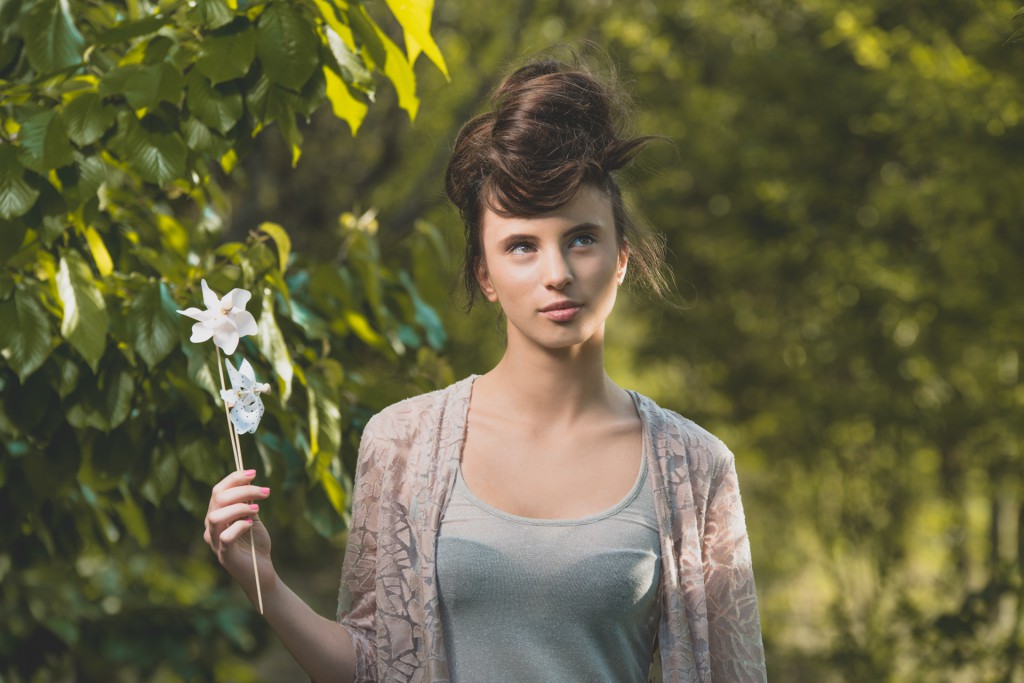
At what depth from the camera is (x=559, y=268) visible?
172cm

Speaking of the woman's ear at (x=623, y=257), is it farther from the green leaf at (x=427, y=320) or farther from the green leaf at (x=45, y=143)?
the green leaf at (x=427, y=320)

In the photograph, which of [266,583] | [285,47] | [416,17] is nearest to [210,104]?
[285,47]

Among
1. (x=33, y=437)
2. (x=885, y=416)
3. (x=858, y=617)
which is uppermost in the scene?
(x=33, y=437)

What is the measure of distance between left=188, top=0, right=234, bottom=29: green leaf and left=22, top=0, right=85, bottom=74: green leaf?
0.29 meters

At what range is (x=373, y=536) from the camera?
183 centimetres

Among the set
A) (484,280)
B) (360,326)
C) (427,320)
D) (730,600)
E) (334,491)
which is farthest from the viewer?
(427,320)

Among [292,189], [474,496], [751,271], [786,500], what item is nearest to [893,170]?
[751,271]

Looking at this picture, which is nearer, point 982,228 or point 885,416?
point 982,228

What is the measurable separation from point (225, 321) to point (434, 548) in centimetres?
45

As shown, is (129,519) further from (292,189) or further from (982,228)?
(292,189)

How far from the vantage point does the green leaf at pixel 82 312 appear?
2.01 m

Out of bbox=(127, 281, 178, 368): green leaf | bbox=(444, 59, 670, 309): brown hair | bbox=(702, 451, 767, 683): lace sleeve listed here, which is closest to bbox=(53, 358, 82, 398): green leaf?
bbox=(127, 281, 178, 368): green leaf

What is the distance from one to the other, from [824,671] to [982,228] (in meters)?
3.16

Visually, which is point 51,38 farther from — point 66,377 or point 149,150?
point 66,377
